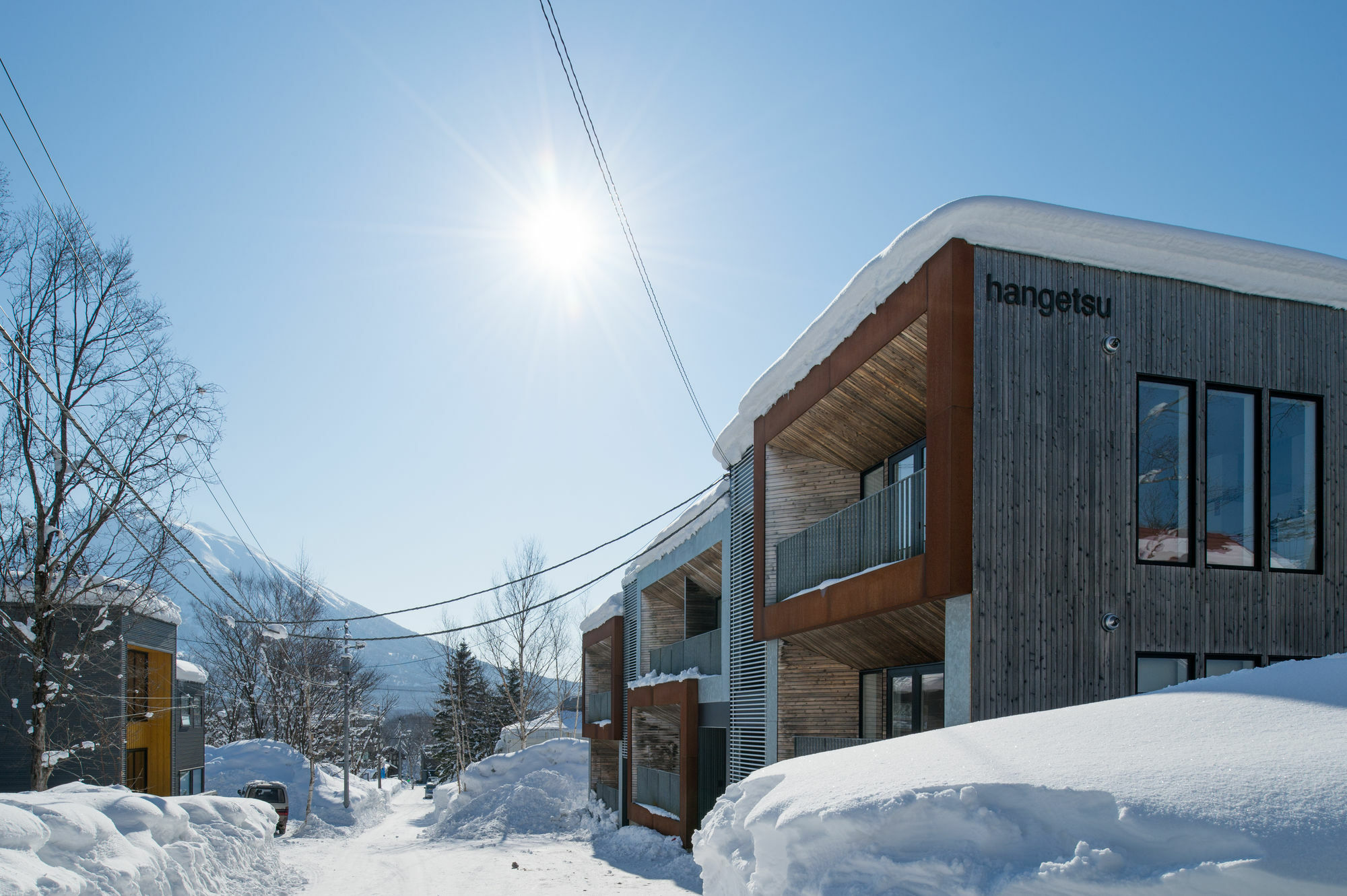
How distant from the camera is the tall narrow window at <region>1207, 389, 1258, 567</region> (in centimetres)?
1085

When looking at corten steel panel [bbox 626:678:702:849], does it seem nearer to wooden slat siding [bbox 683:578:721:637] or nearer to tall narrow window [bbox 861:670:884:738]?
wooden slat siding [bbox 683:578:721:637]

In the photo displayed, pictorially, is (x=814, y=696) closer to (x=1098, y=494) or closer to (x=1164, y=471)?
(x=1098, y=494)

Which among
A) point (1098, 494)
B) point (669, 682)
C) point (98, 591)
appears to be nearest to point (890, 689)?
point (1098, 494)

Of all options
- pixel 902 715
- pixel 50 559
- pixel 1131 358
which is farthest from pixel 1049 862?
pixel 50 559

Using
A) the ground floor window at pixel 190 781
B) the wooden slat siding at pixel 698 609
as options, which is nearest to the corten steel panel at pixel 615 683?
the wooden slat siding at pixel 698 609

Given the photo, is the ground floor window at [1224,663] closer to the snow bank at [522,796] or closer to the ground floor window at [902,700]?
the ground floor window at [902,700]

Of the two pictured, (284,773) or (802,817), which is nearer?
(802,817)

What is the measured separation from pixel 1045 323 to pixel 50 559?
1836cm

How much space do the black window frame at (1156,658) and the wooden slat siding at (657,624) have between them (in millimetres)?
18316

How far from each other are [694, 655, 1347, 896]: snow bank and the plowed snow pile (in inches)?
468

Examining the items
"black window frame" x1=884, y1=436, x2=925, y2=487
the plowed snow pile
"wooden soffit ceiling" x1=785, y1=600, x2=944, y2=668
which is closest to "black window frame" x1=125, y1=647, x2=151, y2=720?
the plowed snow pile

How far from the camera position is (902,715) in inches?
574

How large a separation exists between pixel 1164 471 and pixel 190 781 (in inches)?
1397

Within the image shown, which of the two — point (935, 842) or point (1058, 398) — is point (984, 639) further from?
point (935, 842)
